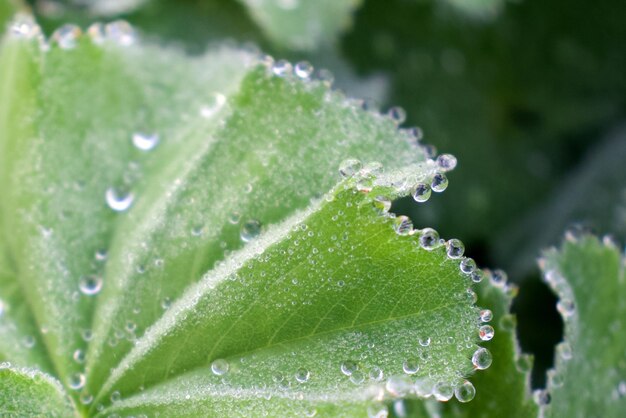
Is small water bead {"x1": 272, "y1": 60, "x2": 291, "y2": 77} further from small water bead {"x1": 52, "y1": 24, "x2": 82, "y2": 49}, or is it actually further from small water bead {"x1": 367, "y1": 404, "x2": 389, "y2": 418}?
small water bead {"x1": 367, "y1": 404, "x2": 389, "y2": 418}

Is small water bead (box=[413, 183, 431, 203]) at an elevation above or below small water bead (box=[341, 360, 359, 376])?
above

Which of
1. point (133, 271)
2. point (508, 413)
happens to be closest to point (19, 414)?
point (133, 271)

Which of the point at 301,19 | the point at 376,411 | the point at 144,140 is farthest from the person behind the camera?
the point at 301,19

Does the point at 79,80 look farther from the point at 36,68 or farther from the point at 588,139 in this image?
the point at 588,139

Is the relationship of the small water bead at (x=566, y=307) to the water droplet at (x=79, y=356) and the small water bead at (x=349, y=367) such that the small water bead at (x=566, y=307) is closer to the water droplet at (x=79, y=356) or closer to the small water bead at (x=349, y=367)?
the small water bead at (x=349, y=367)

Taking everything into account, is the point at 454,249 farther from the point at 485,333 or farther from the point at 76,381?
the point at 76,381

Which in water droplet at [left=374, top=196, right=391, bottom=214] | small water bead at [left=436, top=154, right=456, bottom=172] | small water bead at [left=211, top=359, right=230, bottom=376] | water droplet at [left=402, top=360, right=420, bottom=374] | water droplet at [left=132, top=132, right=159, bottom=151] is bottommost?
water droplet at [left=132, top=132, right=159, bottom=151]

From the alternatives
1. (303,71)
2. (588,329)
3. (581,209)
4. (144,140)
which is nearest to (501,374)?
(588,329)

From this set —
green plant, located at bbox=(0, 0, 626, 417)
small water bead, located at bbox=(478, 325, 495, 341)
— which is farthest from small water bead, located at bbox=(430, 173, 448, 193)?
small water bead, located at bbox=(478, 325, 495, 341)
